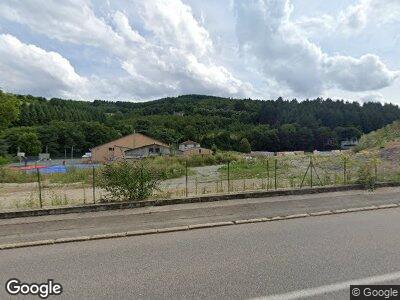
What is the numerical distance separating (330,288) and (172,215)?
465 centimetres

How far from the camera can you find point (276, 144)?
9975 cm

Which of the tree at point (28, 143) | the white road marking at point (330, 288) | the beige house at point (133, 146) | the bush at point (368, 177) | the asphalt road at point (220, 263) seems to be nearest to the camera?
the white road marking at point (330, 288)

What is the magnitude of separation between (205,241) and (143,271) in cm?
173

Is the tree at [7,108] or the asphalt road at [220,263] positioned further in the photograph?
the tree at [7,108]

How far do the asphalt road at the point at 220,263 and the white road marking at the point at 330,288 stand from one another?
12 millimetres

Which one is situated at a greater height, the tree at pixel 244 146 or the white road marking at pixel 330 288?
the tree at pixel 244 146

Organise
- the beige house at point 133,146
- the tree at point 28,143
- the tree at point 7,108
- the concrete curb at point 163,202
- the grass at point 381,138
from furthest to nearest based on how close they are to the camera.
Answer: the tree at point 28,143 < the beige house at point 133,146 < the tree at point 7,108 < the grass at point 381,138 < the concrete curb at point 163,202

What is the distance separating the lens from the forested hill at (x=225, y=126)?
96875 millimetres

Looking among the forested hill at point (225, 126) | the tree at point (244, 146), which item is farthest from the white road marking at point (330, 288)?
the tree at point (244, 146)

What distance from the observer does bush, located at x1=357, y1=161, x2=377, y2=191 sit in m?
12.1

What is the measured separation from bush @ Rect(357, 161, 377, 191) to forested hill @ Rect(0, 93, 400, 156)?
7589 centimetres

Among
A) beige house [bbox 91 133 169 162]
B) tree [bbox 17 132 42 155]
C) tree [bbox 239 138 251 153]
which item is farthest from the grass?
tree [bbox 17 132 42 155]

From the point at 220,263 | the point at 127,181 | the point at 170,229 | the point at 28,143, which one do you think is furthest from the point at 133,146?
the point at 220,263

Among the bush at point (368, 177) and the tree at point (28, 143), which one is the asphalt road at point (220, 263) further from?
the tree at point (28, 143)
